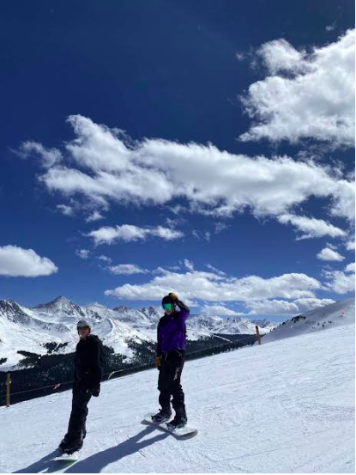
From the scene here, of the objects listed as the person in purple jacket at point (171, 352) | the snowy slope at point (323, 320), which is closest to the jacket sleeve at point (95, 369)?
the person in purple jacket at point (171, 352)

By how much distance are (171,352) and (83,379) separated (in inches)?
67.8

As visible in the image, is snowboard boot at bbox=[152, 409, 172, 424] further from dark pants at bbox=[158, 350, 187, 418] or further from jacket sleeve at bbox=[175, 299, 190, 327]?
jacket sleeve at bbox=[175, 299, 190, 327]

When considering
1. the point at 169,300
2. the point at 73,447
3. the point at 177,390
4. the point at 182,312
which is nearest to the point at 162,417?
the point at 177,390

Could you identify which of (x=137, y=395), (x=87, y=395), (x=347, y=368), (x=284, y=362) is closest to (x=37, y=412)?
(x=137, y=395)

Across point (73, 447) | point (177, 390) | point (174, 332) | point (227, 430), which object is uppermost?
point (174, 332)

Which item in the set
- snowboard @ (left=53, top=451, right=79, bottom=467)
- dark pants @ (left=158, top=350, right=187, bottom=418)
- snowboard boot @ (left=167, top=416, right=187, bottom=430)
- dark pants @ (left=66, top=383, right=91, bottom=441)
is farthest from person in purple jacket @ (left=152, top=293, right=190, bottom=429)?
snowboard @ (left=53, top=451, right=79, bottom=467)

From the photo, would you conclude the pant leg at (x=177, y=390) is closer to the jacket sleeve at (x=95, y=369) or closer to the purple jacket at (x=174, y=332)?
the purple jacket at (x=174, y=332)

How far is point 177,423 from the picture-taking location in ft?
24.2

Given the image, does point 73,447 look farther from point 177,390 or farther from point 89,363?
point 177,390

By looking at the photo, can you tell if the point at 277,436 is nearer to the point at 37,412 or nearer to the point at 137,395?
the point at 137,395

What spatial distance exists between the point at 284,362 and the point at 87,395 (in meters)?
9.97

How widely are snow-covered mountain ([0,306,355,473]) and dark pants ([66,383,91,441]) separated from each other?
0.33 m

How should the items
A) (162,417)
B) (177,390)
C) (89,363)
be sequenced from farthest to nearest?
(162,417), (177,390), (89,363)

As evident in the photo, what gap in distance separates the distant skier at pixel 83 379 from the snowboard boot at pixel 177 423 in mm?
1496
